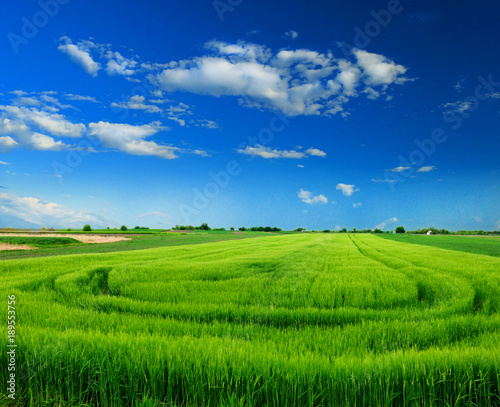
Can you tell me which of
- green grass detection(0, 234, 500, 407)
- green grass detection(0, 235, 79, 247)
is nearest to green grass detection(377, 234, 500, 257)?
green grass detection(0, 234, 500, 407)

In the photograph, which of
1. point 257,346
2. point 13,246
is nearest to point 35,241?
point 13,246

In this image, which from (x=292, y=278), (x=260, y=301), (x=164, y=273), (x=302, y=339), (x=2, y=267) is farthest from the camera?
(x=2, y=267)

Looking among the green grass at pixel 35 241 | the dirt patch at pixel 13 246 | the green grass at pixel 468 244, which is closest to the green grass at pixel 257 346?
the green grass at pixel 468 244

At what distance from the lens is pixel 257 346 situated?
3527 millimetres

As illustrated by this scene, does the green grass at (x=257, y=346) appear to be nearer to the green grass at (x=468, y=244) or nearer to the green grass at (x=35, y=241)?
the green grass at (x=468, y=244)

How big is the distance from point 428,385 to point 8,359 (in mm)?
4859

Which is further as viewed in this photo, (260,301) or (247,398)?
(260,301)

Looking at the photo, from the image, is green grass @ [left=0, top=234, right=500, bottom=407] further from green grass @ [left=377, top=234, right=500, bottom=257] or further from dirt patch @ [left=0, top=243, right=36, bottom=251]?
dirt patch @ [left=0, top=243, right=36, bottom=251]

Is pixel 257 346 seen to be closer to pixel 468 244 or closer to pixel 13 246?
pixel 13 246

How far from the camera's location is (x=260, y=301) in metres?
5.96

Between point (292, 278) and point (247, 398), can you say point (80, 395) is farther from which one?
point (292, 278)

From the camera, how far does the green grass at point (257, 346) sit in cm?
285

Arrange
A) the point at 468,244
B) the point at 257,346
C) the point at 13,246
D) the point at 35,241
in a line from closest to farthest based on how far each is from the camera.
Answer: the point at 257,346
the point at 13,246
the point at 35,241
the point at 468,244

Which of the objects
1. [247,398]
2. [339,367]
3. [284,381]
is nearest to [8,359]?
[247,398]
